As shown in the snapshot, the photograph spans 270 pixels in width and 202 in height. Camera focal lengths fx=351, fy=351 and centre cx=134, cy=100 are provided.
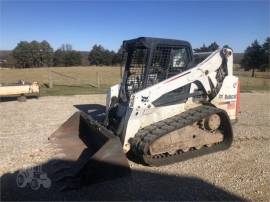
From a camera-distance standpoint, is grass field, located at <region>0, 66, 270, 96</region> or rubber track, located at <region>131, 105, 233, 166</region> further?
grass field, located at <region>0, 66, 270, 96</region>

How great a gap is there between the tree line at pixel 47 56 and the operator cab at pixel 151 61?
6697 centimetres

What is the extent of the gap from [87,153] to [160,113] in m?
1.57

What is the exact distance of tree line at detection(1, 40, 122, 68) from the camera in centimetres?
7688

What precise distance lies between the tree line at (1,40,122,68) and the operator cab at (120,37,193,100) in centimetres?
6697

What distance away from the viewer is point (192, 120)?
21.2ft

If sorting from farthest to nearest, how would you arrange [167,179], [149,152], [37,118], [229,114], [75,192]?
1. [37,118]
2. [229,114]
3. [149,152]
4. [167,179]
5. [75,192]

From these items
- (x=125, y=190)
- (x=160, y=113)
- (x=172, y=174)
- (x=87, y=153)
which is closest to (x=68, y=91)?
(x=87, y=153)

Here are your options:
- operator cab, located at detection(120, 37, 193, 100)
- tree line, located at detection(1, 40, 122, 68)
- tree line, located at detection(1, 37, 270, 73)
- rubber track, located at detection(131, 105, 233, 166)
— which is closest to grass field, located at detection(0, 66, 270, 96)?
operator cab, located at detection(120, 37, 193, 100)

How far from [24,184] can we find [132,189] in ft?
5.49

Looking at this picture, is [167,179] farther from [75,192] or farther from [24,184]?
[24,184]

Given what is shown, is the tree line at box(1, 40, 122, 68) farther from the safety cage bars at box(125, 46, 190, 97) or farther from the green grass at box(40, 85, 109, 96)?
the safety cage bars at box(125, 46, 190, 97)

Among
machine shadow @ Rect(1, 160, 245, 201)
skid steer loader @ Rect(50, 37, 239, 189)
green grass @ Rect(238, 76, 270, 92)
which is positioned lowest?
machine shadow @ Rect(1, 160, 245, 201)

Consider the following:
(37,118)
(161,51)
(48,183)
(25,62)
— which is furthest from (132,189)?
(25,62)

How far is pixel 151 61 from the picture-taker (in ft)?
22.1
